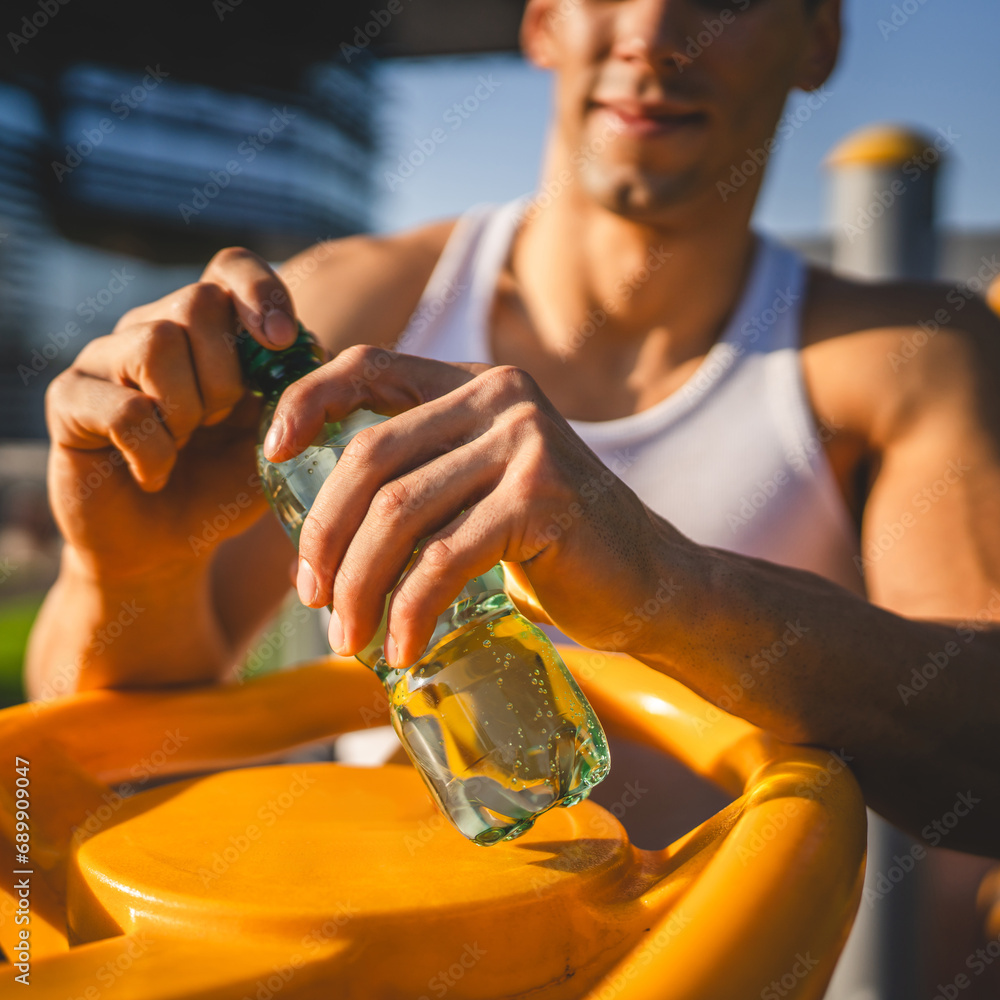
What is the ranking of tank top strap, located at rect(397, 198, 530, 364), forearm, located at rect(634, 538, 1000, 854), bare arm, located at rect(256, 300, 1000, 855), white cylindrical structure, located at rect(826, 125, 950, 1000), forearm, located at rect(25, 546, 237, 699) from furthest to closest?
white cylindrical structure, located at rect(826, 125, 950, 1000), tank top strap, located at rect(397, 198, 530, 364), forearm, located at rect(25, 546, 237, 699), forearm, located at rect(634, 538, 1000, 854), bare arm, located at rect(256, 300, 1000, 855)

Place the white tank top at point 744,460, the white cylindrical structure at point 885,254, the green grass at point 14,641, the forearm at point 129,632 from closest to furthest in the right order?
the forearm at point 129,632 < the white tank top at point 744,460 < the white cylindrical structure at point 885,254 < the green grass at point 14,641

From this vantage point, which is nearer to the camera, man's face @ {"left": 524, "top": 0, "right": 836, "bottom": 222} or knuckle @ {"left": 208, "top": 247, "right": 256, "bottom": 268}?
knuckle @ {"left": 208, "top": 247, "right": 256, "bottom": 268}

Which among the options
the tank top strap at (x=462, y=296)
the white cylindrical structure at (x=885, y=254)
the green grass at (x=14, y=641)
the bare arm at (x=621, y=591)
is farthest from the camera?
the green grass at (x=14, y=641)

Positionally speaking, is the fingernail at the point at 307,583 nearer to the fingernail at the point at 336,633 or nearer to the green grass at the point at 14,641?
the fingernail at the point at 336,633

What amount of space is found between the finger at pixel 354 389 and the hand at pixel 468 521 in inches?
0.5

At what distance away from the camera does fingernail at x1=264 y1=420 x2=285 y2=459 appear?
58 centimetres

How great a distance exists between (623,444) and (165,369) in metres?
0.64

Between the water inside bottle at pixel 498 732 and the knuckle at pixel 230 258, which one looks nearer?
the water inside bottle at pixel 498 732

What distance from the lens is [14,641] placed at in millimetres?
4547

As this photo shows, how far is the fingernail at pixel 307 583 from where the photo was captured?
1.79 feet

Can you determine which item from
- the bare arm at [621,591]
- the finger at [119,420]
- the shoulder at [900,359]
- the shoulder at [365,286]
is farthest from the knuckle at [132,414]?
the shoulder at [900,359]

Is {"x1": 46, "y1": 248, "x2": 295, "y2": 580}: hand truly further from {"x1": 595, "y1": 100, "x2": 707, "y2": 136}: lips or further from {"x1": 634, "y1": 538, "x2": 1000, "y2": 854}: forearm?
{"x1": 595, "y1": 100, "x2": 707, "y2": 136}: lips

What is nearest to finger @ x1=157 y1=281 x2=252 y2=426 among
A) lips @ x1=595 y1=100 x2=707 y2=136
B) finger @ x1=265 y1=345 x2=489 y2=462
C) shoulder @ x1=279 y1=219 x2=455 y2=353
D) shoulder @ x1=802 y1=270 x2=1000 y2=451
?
finger @ x1=265 y1=345 x2=489 y2=462

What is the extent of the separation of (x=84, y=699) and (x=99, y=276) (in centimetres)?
1328
